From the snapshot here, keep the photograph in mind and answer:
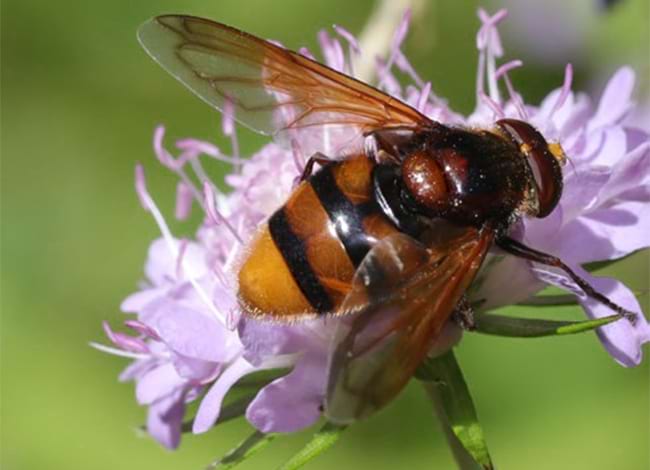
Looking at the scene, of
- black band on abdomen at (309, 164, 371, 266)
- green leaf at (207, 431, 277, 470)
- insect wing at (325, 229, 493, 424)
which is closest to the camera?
insect wing at (325, 229, 493, 424)

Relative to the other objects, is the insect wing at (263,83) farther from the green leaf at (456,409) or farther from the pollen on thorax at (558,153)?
the green leaf at (456,409)

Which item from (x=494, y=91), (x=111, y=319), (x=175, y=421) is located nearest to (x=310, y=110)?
(x=494, y=91)

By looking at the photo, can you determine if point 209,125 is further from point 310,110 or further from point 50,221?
point 310,110

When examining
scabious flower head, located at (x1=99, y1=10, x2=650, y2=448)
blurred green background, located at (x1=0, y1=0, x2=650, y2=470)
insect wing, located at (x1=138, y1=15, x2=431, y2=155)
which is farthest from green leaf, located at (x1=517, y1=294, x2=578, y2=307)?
blurred green background, located at (x1=0, y1=0, x2=650, y2=470)

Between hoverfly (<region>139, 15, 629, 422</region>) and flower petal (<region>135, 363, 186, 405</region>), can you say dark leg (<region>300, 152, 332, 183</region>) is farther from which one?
flower petal (<region>135, 363, 186, 405</region>)

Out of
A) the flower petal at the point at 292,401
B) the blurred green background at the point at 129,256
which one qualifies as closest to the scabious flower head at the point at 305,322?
the flower petal at the point at 292,401
